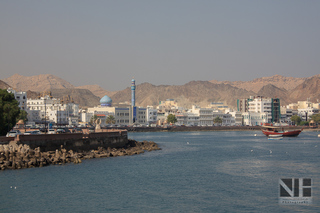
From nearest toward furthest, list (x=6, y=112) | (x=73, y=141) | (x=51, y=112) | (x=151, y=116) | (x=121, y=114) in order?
(x=73, y=141), (x=6, y=112), (x=51, y=112), (x=121, y=114), (x=151, y=116)

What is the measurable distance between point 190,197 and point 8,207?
12429 millimetres

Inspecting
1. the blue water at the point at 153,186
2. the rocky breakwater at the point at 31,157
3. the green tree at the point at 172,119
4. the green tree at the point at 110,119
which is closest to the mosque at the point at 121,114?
the green tree at the point at 110,119

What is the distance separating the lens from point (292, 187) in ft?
118

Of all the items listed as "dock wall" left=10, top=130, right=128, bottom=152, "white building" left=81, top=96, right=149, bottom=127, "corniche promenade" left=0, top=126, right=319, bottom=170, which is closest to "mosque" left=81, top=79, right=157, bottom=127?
"white building" left=81, top=96, right=149, bottom=127

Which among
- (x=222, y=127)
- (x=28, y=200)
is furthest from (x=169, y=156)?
(x=222, y=127)

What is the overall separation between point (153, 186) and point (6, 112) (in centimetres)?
3076

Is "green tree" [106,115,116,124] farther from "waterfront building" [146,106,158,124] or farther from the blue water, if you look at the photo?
the blue water

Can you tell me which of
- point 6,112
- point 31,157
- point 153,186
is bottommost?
point 153,186

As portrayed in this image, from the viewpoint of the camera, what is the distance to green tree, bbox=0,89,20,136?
59.4 m

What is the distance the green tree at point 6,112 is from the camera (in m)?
59.4

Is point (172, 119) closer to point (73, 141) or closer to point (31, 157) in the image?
point (73, 141)

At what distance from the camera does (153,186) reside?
3822 centimetres

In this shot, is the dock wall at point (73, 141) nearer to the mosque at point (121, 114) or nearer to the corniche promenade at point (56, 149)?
the corniche promenade at point (56, 149)

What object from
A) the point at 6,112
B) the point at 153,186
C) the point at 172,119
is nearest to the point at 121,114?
the point at 172,119
